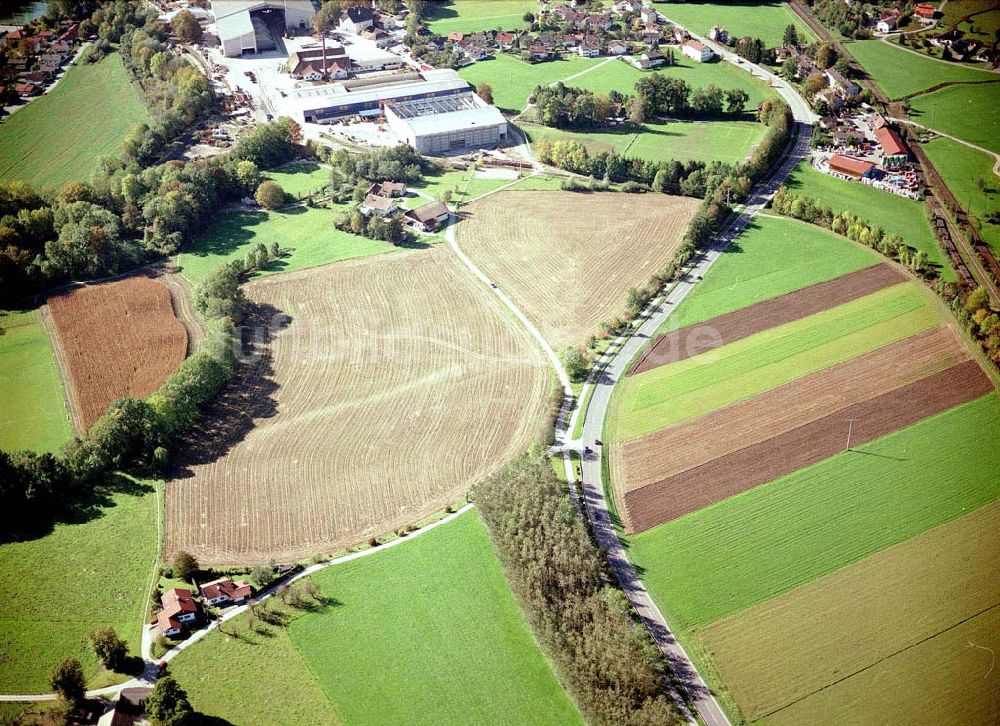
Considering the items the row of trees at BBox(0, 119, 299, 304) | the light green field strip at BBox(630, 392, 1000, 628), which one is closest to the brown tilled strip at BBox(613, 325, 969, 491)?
the light green field strip at BBox(630, 392, 1000, 628)

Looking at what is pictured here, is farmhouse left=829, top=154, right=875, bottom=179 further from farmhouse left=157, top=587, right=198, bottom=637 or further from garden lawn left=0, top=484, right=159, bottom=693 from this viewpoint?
farmhouse left=157, top=587, right=198, bottom=637

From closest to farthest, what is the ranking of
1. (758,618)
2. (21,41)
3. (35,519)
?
(758,618)
(35,519)
(21,41)

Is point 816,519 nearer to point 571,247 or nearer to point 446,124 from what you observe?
point 571,247

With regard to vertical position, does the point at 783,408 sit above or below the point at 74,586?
below

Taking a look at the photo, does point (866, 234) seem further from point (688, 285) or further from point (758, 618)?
point (758, 618)

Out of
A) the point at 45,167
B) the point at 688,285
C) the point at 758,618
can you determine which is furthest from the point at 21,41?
the point at 758,618

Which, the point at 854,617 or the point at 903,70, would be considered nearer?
the point at 854,617

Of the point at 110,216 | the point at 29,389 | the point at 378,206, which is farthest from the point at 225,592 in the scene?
the point at 110,216
